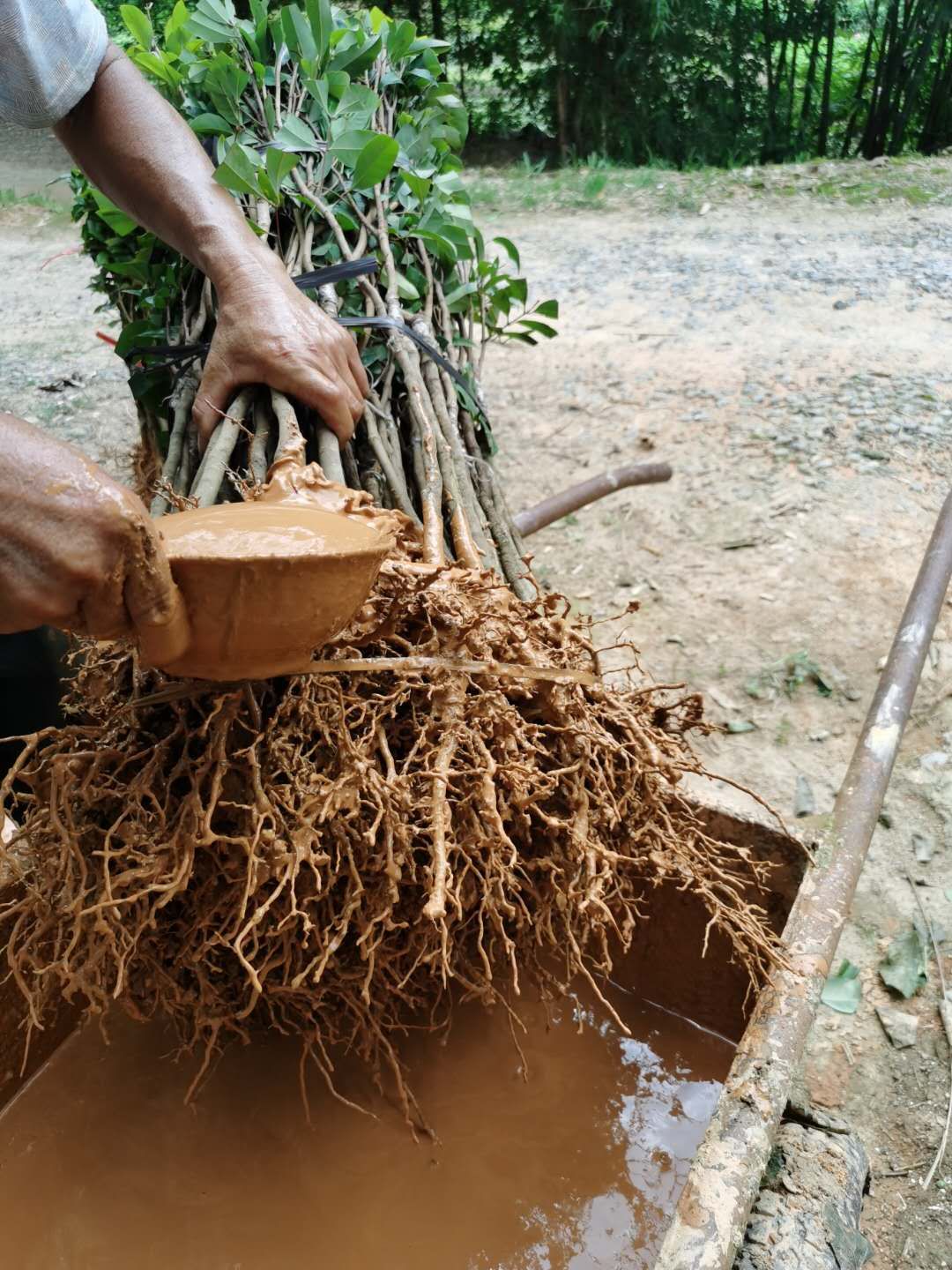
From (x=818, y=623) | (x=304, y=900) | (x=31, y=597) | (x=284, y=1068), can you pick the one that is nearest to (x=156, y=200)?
(x=31, y=597)

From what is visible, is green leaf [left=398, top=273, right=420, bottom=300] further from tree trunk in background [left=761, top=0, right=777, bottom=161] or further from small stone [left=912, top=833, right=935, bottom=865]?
tree trunk in background [left=761, top=0, right=777, bottom=161]

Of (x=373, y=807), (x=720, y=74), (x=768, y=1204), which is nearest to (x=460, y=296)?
(x=373, y=807)

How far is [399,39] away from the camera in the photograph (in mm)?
2469

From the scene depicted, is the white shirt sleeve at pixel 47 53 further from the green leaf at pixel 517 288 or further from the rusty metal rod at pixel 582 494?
the rusty metal rod at pixel 582 494

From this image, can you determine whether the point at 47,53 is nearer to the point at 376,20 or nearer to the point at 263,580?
the point at 376,20

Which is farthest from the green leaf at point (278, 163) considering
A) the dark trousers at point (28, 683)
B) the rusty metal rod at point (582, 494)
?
the dark trousers at point (28, 683)

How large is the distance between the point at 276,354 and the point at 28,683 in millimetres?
961

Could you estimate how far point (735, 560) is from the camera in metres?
3.20

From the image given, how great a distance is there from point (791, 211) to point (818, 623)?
475cm

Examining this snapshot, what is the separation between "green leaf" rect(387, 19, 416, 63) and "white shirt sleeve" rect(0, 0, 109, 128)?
0.93m

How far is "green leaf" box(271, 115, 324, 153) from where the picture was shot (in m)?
2.06

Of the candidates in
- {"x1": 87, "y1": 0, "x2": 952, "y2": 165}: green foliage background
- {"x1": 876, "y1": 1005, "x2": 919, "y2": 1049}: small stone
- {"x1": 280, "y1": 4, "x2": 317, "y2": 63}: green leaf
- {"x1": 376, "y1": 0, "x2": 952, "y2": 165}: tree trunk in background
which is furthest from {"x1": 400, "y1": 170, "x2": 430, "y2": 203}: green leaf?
{"x1": 376, "y1": 0, "x2": 952, "y2": 165}: tree trunk in background

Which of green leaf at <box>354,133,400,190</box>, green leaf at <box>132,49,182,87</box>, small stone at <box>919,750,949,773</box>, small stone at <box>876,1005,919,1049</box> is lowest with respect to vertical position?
small stone at <box>876,1005,919,1049</box>

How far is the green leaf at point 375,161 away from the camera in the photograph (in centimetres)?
195
